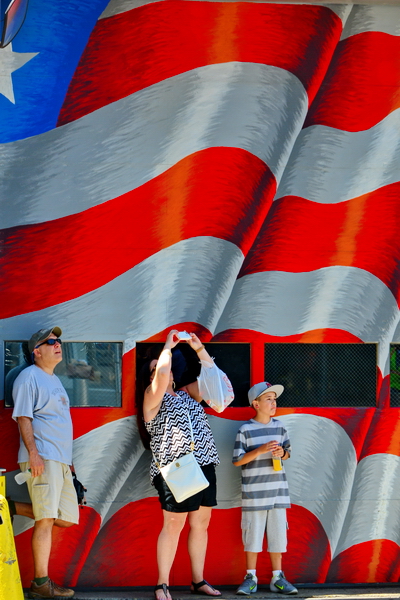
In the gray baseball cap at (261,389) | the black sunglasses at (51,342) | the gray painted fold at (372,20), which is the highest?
the gray painted fold at (372,20)

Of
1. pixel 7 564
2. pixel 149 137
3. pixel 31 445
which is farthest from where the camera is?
pixel 149 137

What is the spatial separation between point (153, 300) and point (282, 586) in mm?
2289

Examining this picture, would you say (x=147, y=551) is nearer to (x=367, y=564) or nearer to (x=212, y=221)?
(x=367, y=564)

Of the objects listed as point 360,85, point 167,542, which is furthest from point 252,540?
point 360,85

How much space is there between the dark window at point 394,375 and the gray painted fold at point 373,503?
0.44 meters

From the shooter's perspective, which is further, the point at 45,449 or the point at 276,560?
the point at 276,560

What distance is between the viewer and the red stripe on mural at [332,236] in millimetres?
5898

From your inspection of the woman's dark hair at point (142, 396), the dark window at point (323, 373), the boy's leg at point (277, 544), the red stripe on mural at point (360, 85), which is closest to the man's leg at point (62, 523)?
the woman's dark hair at point (142, 396)

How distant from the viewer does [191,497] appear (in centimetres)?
525

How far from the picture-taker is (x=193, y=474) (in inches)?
203

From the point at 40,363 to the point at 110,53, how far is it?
237cm

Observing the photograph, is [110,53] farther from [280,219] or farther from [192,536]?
[192,536]

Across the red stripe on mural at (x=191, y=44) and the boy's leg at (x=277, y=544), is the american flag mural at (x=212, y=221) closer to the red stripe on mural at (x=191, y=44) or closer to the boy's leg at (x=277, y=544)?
the red stripe on mural at (x=191, y=44)

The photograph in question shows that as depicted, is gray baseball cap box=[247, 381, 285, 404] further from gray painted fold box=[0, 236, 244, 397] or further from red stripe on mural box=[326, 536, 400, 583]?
red stripe on mural box=[326, 536, 400, 583]
